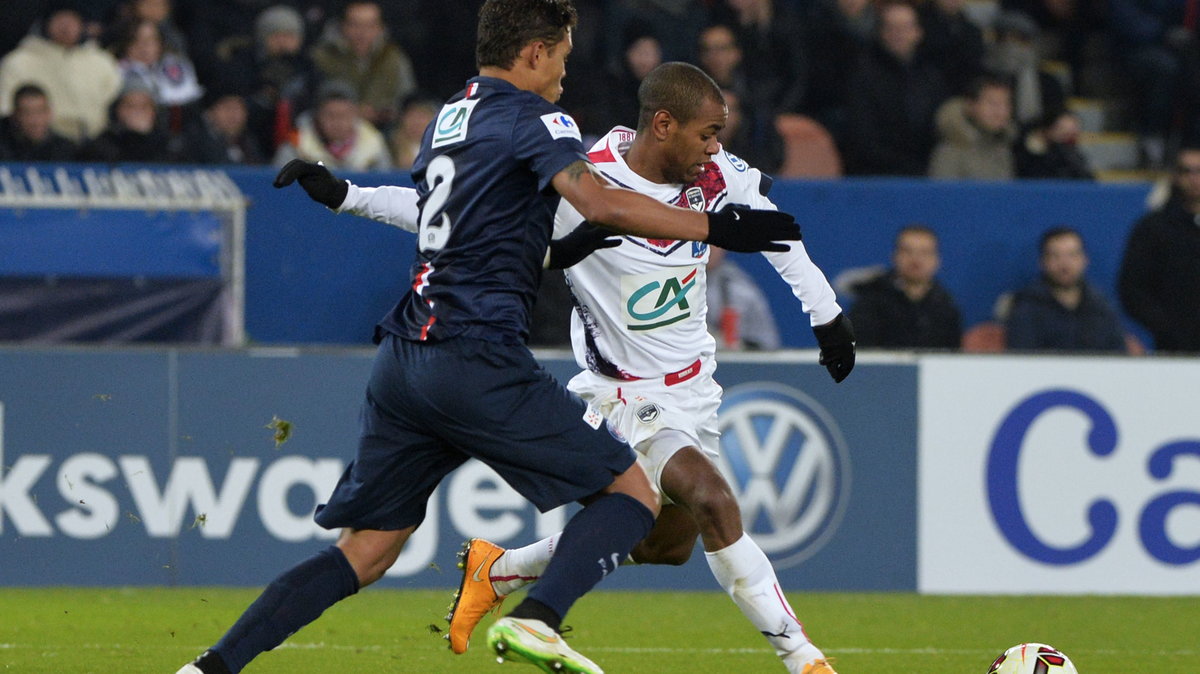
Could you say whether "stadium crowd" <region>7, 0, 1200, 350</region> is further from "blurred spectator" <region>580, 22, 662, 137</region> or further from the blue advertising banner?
the blue advertising banner

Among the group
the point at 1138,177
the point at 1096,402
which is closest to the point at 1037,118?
the point at 1138,177

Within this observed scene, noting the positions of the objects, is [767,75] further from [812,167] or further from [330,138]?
[330,138]

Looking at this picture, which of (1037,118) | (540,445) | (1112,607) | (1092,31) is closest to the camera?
(540,445)

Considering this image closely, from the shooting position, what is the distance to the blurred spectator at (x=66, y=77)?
10633mm

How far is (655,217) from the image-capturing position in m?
4.26

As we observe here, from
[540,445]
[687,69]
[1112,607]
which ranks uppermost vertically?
[687,69]

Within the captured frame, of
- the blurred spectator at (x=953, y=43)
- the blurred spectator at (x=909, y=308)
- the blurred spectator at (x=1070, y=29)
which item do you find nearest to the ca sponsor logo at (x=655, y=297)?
the blurred spectator at (x=909, y=308)

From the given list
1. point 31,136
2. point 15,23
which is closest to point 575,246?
point 31,136

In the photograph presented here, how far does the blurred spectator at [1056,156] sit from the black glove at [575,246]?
23.5ft

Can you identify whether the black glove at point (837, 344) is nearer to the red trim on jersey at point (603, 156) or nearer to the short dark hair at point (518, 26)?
the red trim on jersey at point (603, 156)

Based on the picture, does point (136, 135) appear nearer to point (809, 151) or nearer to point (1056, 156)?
point (809, 151)

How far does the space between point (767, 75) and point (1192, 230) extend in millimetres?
3136

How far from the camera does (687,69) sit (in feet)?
17.4

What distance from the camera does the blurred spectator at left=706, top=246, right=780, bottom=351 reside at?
9.77 metres
